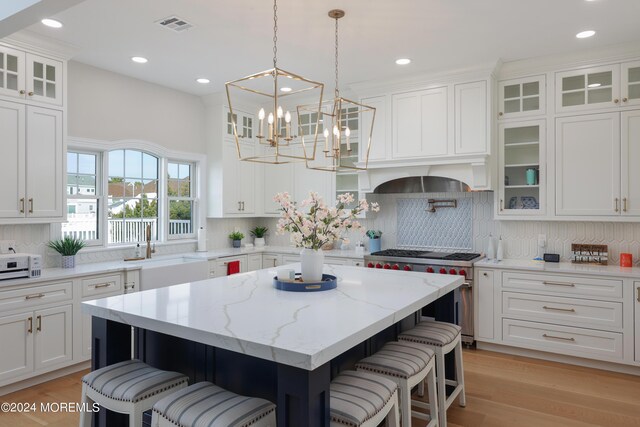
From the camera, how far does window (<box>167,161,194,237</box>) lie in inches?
217

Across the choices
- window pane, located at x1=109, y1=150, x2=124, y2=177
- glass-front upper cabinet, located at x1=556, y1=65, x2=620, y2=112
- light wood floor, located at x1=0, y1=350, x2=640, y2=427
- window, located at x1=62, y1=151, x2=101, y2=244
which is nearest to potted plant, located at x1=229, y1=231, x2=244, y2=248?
window pane, located at x1=109, y1=150, x2=124, y2=177

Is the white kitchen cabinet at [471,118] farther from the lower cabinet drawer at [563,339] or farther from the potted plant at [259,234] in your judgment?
the potted plant at [259,234]

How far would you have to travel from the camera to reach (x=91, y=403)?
221 cm

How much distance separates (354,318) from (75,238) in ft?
11.7

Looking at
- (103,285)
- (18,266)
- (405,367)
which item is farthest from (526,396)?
(18,266)

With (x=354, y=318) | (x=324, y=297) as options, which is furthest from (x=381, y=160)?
(x=354, y=318)

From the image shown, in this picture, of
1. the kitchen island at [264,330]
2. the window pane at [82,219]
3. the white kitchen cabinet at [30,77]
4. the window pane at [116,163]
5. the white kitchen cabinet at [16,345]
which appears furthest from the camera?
the window pane at [116,163]

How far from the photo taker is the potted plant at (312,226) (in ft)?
9.22

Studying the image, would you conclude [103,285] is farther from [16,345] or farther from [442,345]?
[442,345]

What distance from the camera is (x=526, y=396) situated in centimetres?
339

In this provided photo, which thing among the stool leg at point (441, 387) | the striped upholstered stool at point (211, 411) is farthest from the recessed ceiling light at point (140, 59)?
the stool leg at point (441, 387)

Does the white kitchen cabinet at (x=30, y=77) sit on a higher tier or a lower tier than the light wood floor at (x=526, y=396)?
higher

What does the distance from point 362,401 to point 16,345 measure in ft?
9.79

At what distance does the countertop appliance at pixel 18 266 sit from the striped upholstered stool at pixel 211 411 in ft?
7.84
